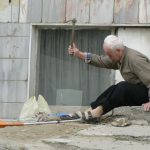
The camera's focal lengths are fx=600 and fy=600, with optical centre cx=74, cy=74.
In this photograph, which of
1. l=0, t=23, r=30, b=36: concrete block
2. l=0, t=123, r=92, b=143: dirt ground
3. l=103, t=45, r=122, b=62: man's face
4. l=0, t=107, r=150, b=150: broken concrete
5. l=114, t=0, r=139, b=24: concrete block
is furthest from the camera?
l=0, t=23, r=30, b=36: concrete block

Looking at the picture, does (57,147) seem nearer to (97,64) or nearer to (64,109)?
(97,64)

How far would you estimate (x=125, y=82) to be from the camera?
7008 millimetres

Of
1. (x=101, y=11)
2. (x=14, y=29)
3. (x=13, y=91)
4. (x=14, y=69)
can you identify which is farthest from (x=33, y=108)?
(x=101, y=11)

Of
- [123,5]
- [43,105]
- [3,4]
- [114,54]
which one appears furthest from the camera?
[3,4]

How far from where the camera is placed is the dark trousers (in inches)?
274

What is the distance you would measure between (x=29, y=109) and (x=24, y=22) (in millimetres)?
1557

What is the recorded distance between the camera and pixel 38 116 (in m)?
7.58

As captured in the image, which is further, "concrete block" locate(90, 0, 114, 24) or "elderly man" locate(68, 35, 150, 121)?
"concrete block" locate(90, 0, 114, 24)

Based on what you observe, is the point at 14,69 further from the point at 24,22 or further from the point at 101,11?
the point at 101,11

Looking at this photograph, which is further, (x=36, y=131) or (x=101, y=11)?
(x=101, y=11)

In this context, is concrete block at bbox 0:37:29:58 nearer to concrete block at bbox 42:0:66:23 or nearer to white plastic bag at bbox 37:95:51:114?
concrete block at bbox 42:0:66:23

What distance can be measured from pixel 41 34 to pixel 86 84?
1.08 meters

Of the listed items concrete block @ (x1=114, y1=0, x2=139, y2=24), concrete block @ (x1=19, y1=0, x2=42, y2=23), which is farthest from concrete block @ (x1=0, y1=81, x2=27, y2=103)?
concrete block @ (x1=114, y1=0, x2=139, y2=24)

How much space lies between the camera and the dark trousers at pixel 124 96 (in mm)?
6953
